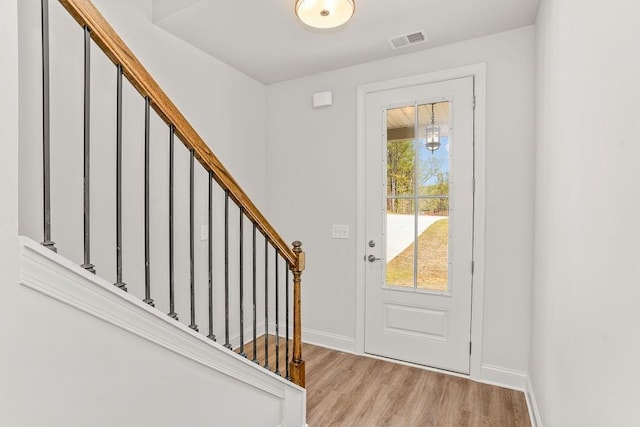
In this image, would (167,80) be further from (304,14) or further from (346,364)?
(346,364)

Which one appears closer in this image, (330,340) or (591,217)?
(591,217)

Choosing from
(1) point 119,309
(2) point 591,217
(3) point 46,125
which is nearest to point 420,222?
(2) point 591,217

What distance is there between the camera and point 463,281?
104 inches

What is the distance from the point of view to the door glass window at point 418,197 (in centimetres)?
272

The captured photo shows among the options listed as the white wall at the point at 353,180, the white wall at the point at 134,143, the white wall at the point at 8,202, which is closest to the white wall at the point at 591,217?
the white wall at the point at 353,180

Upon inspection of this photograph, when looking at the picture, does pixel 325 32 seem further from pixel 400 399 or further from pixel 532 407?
pixel 532 407

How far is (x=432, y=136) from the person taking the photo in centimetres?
274

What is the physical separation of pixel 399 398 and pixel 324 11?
2.47 m

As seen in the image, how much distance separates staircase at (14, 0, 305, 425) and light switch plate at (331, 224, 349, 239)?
2.24 feet

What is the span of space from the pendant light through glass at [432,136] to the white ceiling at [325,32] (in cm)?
58

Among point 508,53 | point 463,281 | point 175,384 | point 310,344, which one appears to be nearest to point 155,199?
point 175,384

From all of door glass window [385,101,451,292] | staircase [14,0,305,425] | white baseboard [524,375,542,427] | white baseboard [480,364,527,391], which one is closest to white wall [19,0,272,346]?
staircase [14,0,305,425]

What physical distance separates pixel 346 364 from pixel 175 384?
6.25ft

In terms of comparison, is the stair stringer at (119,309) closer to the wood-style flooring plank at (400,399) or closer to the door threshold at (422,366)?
the wood-style flooring plank at (400,399)
